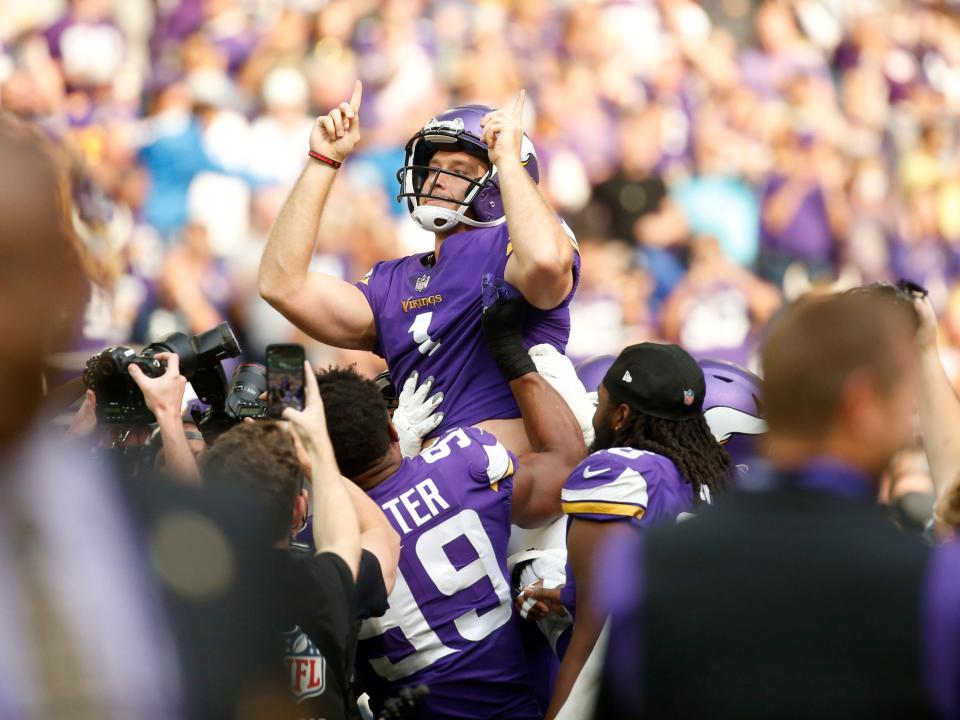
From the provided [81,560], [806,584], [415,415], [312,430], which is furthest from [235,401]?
[81,560]

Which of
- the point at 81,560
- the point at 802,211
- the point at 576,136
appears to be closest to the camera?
the point at 81,560

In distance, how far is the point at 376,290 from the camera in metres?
4.39

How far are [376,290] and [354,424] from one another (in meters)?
0.95

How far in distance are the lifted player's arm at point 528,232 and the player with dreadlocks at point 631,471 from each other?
30cm

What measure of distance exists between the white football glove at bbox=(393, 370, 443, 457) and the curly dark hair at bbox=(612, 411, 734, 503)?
2.10ft

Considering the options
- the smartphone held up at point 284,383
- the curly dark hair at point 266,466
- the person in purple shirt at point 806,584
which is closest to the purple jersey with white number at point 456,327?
the curly dark hair at point 266,466

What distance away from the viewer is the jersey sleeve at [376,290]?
435 centimetres

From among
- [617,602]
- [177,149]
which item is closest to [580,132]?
[177,149]

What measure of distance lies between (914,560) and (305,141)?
7377 millimetres

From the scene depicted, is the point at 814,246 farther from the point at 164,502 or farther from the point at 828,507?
the point at 164,502

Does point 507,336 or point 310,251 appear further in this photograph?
point 310,251

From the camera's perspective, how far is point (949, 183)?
33.8 ft

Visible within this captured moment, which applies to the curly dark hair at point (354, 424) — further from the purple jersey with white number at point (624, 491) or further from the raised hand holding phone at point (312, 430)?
the raised hand holding phone at point (312, 430)

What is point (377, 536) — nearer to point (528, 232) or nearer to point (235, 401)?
point (235, 401)
